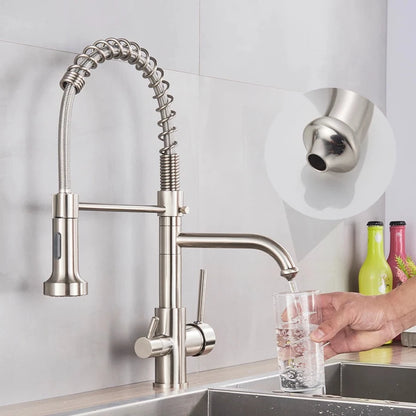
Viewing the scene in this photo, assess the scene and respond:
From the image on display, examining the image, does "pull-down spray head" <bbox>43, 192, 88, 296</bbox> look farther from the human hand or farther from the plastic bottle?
the plastic bottle

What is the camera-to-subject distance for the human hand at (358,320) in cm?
137

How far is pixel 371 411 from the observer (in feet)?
3.79

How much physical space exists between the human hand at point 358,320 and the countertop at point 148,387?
0.16m

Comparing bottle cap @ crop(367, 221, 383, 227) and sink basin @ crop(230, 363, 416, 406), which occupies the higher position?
bottle cap @ crop(367, 221, 383, 227)

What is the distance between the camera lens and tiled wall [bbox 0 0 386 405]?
1.23 meters

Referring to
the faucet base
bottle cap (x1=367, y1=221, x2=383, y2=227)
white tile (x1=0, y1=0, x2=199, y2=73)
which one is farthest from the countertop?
white tile (x1=0, y1=0, x2=199, y2=73)

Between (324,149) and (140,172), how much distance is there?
1.65 feet

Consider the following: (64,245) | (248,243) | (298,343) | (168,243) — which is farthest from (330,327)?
(64,245)

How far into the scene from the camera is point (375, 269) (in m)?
1.88

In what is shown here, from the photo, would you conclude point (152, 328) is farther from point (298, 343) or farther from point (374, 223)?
point (374, 223)

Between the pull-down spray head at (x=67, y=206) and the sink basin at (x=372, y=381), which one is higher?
the pull-down spray head at (x=67, y=206)

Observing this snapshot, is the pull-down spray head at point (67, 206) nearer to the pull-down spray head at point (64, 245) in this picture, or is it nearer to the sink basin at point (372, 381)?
the pull-down spray head at point (64, 245)

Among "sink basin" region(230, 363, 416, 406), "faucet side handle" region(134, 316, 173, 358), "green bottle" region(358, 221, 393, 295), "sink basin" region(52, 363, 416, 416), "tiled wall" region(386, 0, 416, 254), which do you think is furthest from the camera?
"tiled wall" region(386, 0, 416, 254)

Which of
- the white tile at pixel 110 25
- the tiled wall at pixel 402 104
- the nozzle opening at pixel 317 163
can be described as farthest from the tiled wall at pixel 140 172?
the tiled wall at pixel 402 104
